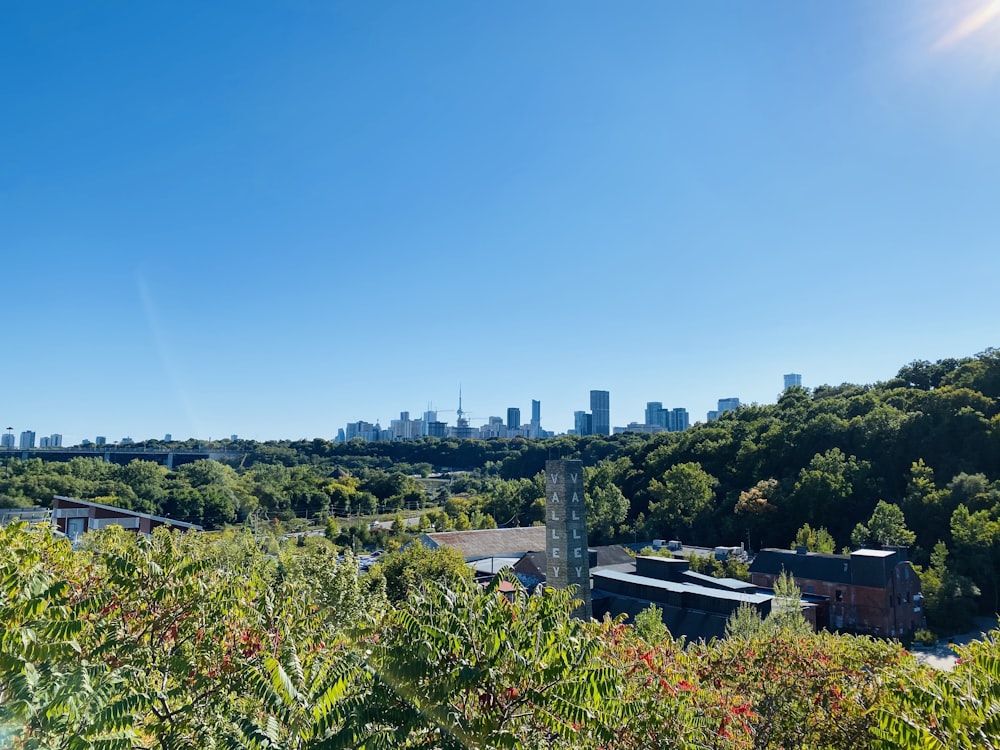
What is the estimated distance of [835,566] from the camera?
3716cm

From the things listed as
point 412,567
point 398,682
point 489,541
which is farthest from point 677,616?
point 398,682

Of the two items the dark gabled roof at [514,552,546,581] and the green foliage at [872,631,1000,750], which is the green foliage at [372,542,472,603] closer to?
the dark gabled roof at [514,552,546,581]

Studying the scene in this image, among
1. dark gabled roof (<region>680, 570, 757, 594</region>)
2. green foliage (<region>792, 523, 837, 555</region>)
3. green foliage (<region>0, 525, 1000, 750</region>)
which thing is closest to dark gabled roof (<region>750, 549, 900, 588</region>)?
dark gabled roof (<region>680, 570, 757, 594</region>)

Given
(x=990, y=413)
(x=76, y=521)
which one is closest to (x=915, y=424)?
(x=990, y=413)

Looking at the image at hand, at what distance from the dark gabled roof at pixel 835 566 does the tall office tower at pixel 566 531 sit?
1945 centimetres

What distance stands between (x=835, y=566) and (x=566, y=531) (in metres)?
22.4

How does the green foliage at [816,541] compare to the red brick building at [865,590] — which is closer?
the red brick building at [865,590]

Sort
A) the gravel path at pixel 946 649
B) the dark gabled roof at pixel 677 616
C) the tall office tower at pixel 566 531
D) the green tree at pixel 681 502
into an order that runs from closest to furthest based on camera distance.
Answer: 1. the tall office tower at pixel 566 531
2. the dark gabled roof at pixel 677 616
3. the gravel path at pixel 946 649
4. the green tree at pixel 681 502

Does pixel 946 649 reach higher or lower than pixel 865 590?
lower

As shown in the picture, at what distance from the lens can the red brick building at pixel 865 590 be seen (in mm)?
35031

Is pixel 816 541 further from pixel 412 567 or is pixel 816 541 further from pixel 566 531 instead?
pixel 412 567

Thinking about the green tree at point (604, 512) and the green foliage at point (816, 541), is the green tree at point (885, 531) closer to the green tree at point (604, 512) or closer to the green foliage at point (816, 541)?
the green foliage at point (816, 541)

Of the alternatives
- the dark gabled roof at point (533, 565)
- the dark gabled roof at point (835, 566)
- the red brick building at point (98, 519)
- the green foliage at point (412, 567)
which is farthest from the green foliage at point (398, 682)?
the red brick building at point (98, 519)

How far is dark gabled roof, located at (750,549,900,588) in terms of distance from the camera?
115 ft
